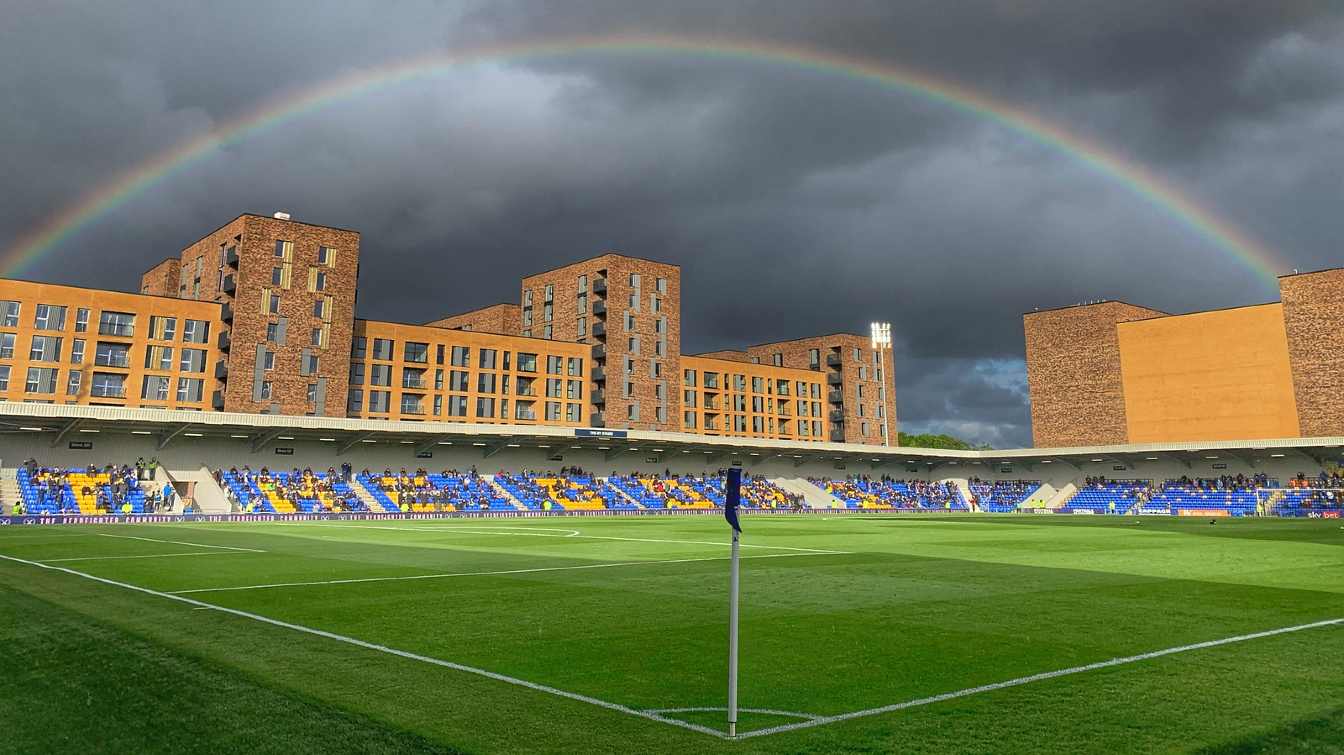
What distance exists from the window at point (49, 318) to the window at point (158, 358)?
6.40 m

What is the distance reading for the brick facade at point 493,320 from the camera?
112125mm

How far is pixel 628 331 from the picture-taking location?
9388 cm

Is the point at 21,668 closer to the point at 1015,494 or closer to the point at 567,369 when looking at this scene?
the point at 567,369

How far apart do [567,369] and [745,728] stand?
8944 cm

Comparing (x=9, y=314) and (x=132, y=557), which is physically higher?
(x=9, y=314)

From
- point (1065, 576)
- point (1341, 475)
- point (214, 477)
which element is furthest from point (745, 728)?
point (1341, 475)

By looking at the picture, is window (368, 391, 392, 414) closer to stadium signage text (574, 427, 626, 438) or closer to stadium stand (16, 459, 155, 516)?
stadium signage text (574, 427, 626, 438)

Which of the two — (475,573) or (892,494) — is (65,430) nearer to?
(475,573)

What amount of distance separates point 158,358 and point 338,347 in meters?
14.9

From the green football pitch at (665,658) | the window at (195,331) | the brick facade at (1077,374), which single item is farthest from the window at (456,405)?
the brick facade at (1077,374)

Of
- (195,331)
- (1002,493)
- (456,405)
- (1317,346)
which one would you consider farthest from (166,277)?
(1317,346)

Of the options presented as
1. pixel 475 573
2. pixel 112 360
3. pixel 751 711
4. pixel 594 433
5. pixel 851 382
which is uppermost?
pixel 851 382

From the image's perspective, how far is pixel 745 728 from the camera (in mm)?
6688

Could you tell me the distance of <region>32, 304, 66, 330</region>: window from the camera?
227 ft
